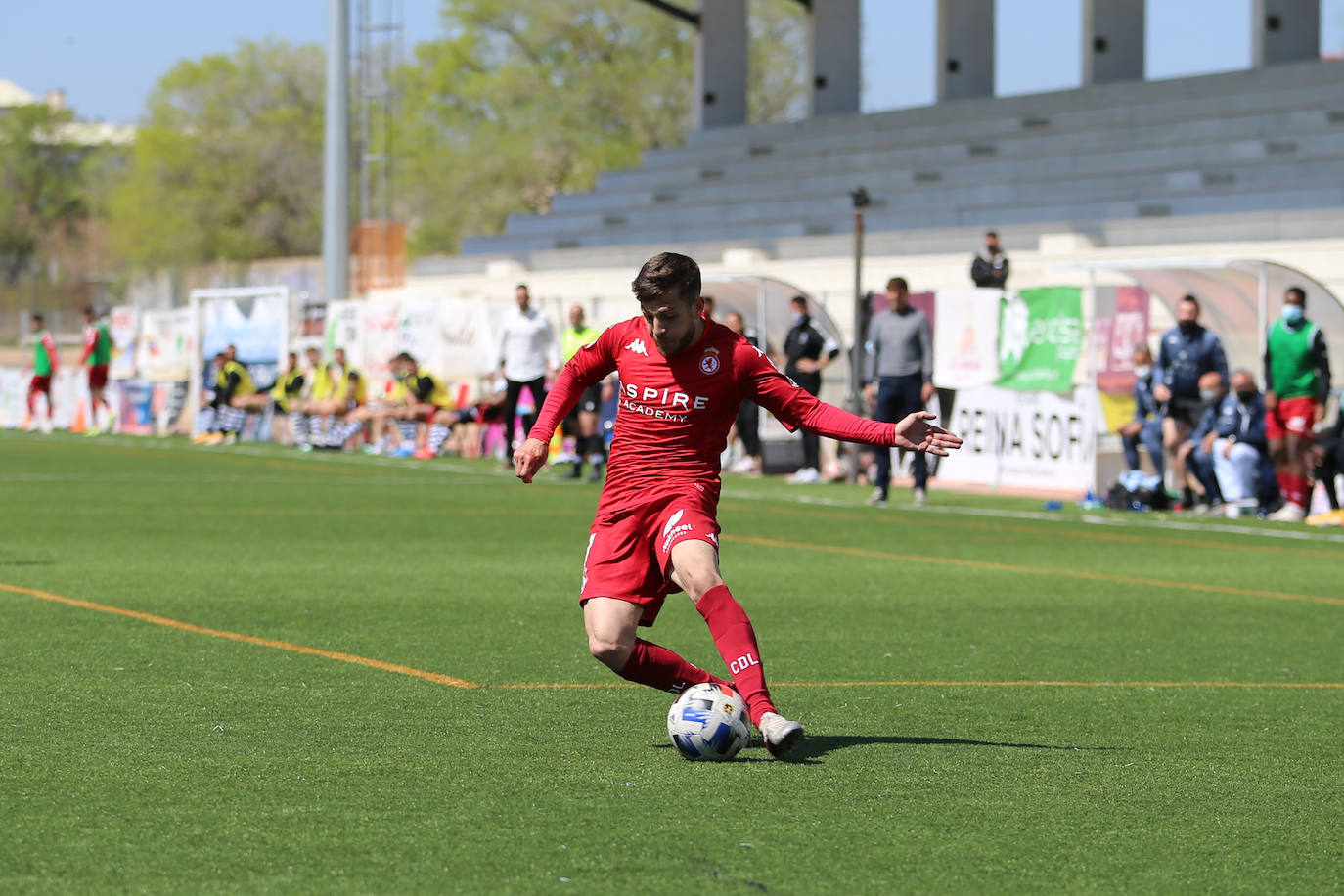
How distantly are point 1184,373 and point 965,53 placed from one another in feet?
79.0

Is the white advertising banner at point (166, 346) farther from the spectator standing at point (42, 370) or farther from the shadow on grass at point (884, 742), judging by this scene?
the shadow on grass at point (884, 742)

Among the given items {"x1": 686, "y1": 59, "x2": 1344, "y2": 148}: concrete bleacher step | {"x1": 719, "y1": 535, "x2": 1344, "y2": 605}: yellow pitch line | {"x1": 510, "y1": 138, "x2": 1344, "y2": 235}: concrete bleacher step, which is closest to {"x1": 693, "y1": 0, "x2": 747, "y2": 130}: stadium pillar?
{"x1": 686, "y1": 59, "x2": 1344, "y2": 148}: concrete bleacher step

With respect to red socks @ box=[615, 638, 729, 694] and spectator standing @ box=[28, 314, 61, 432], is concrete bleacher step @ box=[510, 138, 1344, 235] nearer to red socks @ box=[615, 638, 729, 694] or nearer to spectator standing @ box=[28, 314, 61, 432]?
spectator standing @ box=[28, 314, 61, 432]

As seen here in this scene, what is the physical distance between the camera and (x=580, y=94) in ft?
234

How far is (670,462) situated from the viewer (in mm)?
6902

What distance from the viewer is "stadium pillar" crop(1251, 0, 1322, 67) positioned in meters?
35.2

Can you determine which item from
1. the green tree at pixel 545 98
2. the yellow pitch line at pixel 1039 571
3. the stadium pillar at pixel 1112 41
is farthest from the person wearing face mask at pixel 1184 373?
the green tree at pixel 545 98

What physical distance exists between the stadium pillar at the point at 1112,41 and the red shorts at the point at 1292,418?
20570 mm

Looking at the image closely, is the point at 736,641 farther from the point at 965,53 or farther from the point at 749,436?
the point at 965,53

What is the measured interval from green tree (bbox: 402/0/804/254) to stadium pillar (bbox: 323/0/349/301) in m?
32.0

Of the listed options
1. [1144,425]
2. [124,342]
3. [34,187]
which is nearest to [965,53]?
[124,342]

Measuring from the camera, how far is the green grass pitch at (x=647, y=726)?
5.04 m

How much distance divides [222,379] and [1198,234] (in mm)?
15797

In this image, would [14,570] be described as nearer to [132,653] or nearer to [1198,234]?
[132,653]
